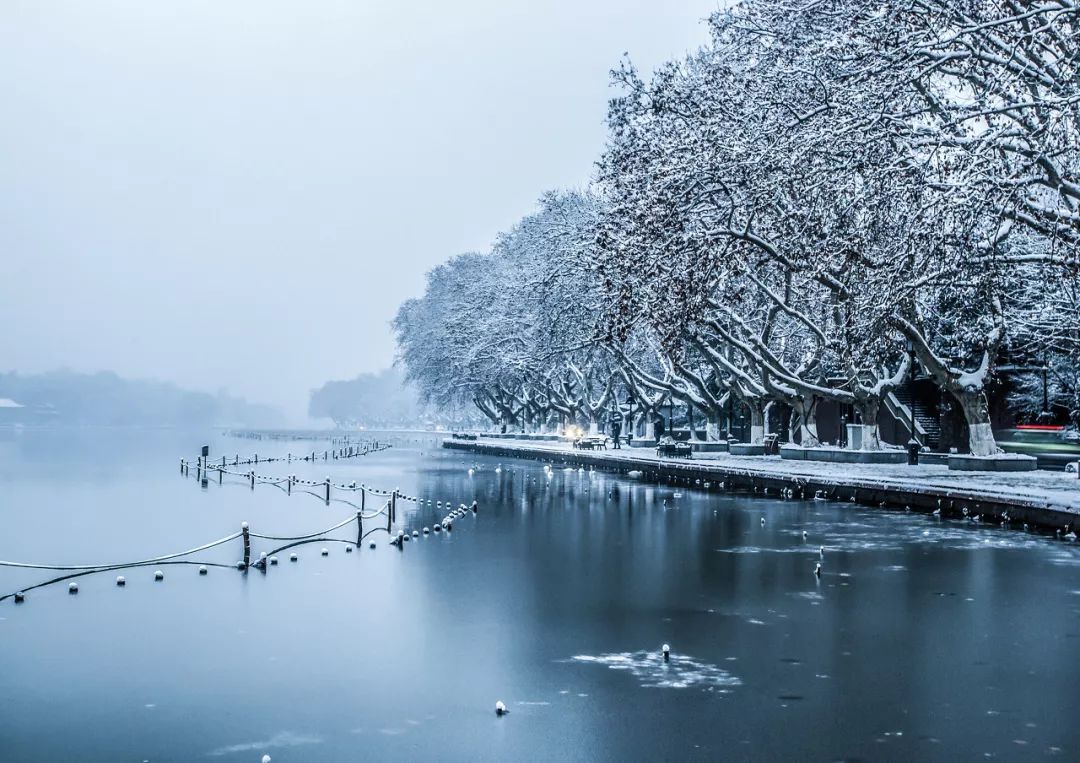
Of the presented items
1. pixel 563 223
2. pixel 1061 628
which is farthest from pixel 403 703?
pixel 563 223

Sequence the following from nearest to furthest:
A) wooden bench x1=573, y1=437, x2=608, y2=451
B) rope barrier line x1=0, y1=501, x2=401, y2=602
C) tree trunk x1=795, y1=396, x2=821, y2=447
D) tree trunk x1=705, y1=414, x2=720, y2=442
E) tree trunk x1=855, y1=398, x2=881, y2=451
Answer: rope barrier line x1=0, y1=501, x2=401, y2=602, tree trunk x1=855, y1=398, x2=881, y2=451, tree trunk x1=795, y1=396, x2=821, y2=447, tree trunk x1=705, y1=414, x2=720, y2=442, wooden bench x1=573, y1=437, x2=608, y2=451

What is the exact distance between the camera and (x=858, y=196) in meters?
24.6

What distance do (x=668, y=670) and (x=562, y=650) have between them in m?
1.17

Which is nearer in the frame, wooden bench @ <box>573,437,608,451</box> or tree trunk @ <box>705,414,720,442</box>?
tree trunk @ <box>705,414,720,442</box>

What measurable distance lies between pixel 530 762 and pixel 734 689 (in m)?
2.30

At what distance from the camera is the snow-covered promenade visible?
2130cm

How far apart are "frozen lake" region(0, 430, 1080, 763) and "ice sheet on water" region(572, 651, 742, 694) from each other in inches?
1.3

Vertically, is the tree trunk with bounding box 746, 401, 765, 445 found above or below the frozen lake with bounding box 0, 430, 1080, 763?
above

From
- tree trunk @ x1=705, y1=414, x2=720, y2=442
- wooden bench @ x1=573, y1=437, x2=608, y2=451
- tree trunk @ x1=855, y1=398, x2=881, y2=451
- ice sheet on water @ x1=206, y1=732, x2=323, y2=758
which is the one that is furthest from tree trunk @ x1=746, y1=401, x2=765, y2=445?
ice sheet on water @ x1=206, y1=732, x2=323, y2=758

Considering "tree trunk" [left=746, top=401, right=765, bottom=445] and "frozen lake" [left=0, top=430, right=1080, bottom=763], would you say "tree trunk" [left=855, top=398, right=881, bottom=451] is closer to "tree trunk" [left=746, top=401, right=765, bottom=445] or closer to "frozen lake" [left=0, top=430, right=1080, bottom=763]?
"tree trunk" [left=746, top=401, right=765, bottom=445]

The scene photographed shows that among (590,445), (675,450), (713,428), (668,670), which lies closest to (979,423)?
(675,450)

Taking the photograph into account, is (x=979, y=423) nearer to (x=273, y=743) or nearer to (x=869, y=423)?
(x=869, y=423)

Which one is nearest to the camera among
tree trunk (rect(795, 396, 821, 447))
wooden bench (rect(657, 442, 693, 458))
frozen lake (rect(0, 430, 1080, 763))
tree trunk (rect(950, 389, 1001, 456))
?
frozen lake (rect(0, 430, 1080, 763))

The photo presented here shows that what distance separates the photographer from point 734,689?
815 cm
